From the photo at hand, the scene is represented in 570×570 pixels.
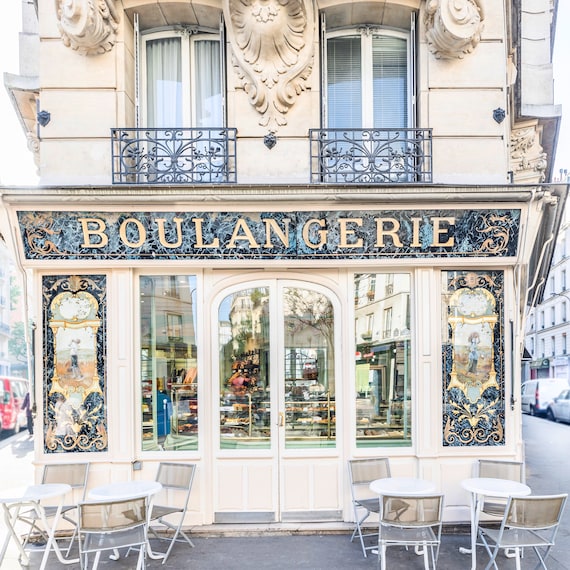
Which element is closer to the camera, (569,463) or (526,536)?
(526,536)

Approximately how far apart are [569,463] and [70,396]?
34.2ft

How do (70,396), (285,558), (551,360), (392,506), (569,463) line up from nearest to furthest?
(392,506) → (285,558) → (70,396) → (569,463) → (551,360)

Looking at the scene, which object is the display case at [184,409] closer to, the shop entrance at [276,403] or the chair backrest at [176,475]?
the shop entrance at [276,403]

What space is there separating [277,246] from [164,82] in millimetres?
2689

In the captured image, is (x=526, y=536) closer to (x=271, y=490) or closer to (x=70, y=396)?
(x=271, y=490)

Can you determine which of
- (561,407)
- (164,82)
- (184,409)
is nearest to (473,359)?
(184,409)

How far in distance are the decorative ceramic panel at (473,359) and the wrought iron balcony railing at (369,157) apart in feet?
4.47

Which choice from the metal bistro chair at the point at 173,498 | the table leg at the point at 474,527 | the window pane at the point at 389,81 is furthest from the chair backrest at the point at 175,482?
the window pane at the point at 389,81

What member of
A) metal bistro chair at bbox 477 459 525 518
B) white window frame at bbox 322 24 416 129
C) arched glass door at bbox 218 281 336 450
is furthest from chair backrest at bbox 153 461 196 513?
white window frame at bbox 322 24 416 129

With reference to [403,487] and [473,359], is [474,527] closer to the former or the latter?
[403,487]

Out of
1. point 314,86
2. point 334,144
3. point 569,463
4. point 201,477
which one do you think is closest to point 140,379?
point 201,477

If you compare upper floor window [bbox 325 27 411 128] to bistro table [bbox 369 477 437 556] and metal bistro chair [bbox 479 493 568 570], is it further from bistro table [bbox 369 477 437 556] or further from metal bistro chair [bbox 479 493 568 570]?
metal bistro chair [bbox 479 493 568 570]

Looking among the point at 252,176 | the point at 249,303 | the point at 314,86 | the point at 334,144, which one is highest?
the point at 314,86

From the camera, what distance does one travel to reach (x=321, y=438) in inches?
257
